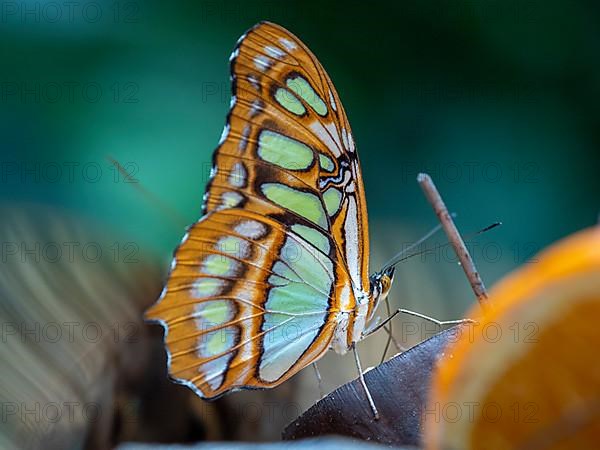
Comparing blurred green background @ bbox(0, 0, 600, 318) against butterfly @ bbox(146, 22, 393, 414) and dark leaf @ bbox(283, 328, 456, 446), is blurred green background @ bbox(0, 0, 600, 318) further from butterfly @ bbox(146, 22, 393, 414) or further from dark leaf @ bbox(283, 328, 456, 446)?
dark leaf @ bbox(283, 328, 456, 446)

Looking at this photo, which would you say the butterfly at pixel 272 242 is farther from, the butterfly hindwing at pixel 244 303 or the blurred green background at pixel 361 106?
the blurred green background at pixel 361 106

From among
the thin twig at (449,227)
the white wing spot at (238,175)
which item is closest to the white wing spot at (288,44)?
the white wing spot at (238,175)

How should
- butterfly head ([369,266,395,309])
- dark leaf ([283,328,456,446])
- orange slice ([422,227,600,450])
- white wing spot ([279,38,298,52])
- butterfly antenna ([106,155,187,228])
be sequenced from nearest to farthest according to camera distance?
orange slice ([422,227,600,450])
dark leaf ([283,328,456,446])
white wing spot ([279,38,298,52])
butterfly head ([369,266,395,309])
butterfly antenna ([106,155,187,228])

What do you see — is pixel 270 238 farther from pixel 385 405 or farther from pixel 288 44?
pixel 385 405

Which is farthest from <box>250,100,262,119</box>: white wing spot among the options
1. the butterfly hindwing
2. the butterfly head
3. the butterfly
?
the butterfly head

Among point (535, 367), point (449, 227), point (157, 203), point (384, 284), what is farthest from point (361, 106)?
point (535, 367)

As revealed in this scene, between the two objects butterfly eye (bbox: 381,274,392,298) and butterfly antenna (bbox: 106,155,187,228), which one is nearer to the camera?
butterfly eye (bbox: 381,274,392,298)

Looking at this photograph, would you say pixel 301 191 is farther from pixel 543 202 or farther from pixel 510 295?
pixel 543 202
